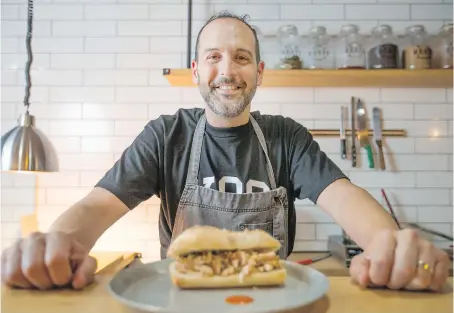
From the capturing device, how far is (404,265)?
665mm

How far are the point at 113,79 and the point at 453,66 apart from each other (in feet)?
5.77

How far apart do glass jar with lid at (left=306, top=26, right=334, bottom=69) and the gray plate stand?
1.62 m

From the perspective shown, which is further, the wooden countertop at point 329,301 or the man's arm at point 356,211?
the man's arm at point 356,211

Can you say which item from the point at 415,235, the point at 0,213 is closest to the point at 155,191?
the point at 415,235

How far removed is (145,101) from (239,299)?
1750 mm

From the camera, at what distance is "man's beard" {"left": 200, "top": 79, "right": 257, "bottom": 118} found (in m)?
1.30

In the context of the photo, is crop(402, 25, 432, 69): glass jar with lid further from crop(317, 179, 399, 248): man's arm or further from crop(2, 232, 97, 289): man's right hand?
crop(2, 232, 97, 289): man's right hand

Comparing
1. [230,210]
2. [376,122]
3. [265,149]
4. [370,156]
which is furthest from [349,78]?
[230,210]

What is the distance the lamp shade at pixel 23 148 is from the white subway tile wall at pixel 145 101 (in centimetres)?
71

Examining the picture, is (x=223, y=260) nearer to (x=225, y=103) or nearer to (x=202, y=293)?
(x=202, y=293)

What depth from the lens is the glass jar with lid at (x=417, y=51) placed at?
2104 mm

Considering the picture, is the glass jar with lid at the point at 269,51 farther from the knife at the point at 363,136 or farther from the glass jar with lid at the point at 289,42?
the knife at the point at 363,136

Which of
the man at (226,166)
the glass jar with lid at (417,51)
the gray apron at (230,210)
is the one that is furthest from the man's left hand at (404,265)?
the glass jar with lid at (417,51)

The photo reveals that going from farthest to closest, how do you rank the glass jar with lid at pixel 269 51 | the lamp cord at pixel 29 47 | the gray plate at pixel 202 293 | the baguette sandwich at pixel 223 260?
the glass jar with lid at pixel 269 51, the lamp cord at pixel 29 47, the baguette sandwich at pixel 223 260, the gray plate at pixel 202 293
